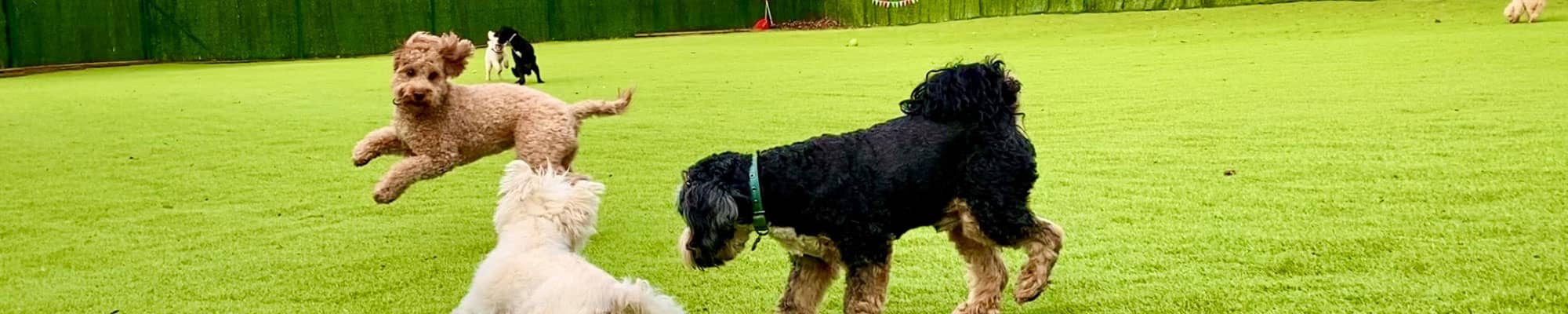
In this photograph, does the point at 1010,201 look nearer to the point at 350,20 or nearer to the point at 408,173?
the point at 408,173

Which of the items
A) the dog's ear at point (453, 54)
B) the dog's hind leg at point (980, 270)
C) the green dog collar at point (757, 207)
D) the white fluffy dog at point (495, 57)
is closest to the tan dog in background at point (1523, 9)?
the white fluffy dog at point (495, 57)

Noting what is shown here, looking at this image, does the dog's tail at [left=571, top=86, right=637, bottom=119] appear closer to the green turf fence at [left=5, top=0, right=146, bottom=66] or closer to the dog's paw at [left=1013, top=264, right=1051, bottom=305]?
the dog's paw at [left=1013, top=264, right=1051, bottom=305]

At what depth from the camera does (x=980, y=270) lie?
2846 mm

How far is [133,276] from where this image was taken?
3455 millimetres

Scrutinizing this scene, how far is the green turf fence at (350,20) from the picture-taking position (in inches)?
643

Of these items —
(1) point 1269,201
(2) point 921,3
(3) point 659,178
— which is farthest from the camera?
(2) point 921,3

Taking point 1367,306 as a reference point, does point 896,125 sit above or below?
above

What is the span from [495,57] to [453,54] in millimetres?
6919

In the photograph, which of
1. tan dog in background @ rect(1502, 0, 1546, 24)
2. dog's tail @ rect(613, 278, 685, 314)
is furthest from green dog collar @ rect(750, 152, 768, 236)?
tan dog in background @ rect(1502, 0, 1546, 24)

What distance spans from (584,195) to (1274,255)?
1.55m

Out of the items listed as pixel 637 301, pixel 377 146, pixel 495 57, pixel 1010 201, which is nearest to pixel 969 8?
pixel 495 57

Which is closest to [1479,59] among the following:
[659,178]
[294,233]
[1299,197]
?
[1299,197]

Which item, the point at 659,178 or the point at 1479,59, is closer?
the point at 659,178

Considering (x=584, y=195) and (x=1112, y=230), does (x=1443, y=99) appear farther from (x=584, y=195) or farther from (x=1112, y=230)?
(x=584, y=195)
